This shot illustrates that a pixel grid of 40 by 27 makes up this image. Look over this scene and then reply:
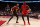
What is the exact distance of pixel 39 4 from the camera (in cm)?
1506

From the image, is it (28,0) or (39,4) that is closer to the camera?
(28,0)

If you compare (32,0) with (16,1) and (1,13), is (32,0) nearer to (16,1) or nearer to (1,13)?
(16,1)

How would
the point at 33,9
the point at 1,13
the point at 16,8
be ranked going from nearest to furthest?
the point at 16,8, the point at 1,13, the point at 33,9

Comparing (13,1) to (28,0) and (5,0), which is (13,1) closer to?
(5,0)

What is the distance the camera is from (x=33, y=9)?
1471 centimetres

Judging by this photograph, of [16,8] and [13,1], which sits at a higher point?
[13,1]

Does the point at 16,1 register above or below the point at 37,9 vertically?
above

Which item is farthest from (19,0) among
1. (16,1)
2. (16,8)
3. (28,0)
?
(16,8)

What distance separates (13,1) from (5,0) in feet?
4.01

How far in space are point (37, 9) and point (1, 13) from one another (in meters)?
5.59

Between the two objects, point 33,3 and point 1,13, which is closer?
point 1,13

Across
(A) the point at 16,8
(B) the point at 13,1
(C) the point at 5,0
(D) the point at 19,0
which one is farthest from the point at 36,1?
(A) the point at 16,8

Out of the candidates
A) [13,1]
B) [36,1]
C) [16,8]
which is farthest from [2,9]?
[16,8]

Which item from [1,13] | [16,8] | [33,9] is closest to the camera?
[16,8]
